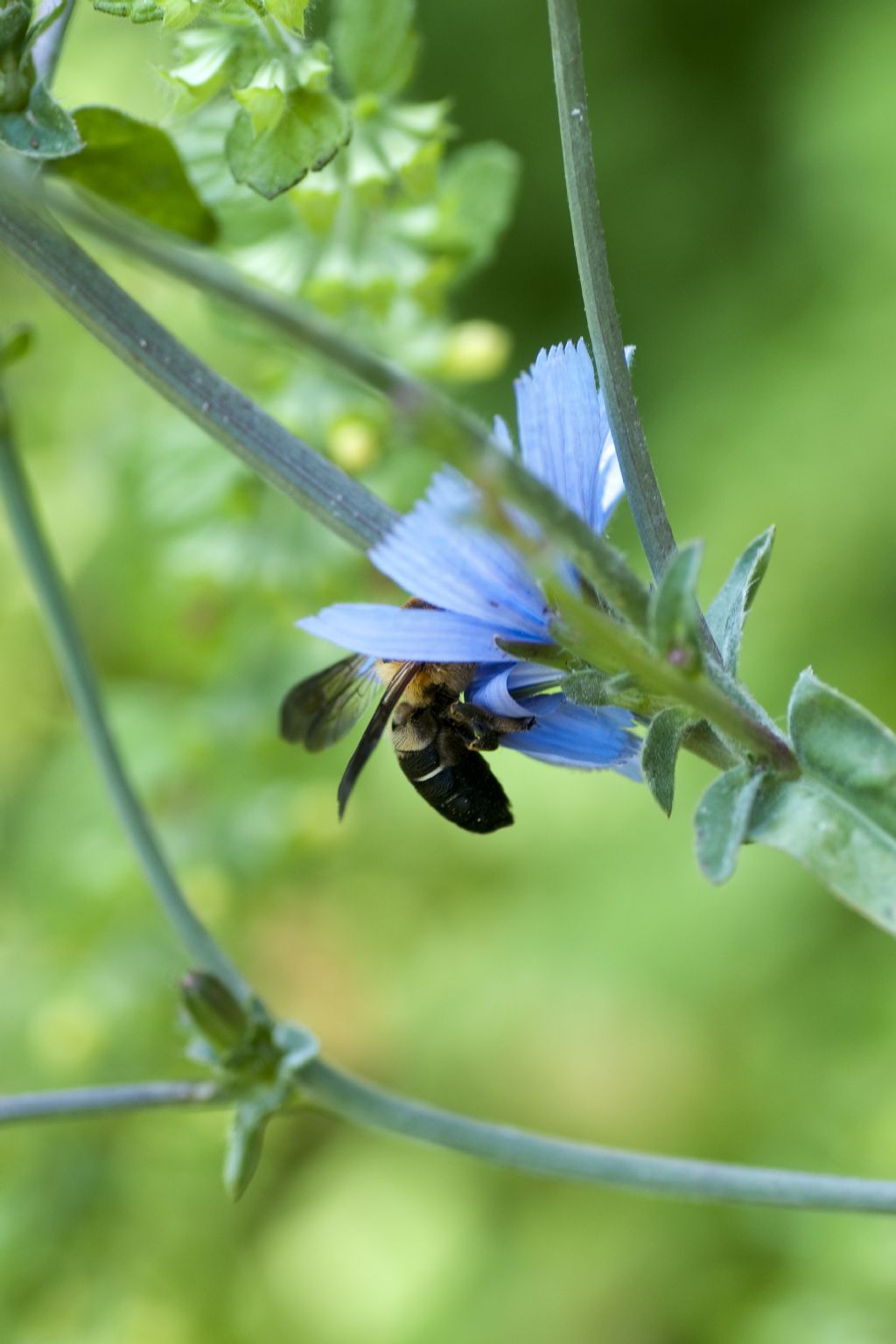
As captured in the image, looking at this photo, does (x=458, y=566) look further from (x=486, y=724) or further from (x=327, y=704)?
(x=327, y=704)

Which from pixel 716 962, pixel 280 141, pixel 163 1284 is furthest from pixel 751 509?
pixel 280 141

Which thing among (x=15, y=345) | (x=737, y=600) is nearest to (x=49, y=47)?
(x=15, y=345)

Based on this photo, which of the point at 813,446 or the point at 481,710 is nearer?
the point at 481,710

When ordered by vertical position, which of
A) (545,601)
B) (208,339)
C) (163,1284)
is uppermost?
(545,601)

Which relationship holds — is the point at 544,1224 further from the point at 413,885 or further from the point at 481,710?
the point at 481,710

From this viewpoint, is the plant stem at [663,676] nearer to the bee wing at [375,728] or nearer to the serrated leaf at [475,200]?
the bee wing at [375,728]
